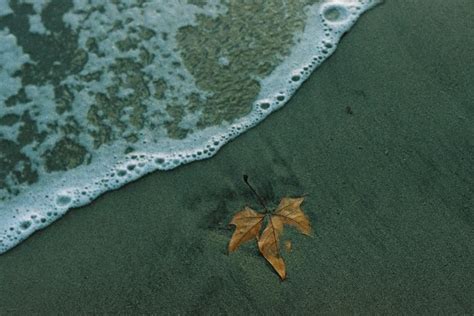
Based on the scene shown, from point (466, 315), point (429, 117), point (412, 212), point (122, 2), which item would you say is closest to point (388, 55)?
point (429, 117)

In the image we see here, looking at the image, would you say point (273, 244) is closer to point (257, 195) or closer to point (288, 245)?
point (288, 245)

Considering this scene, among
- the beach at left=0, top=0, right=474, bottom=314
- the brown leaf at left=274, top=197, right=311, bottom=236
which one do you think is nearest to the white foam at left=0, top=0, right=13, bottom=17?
the beach at left=0, top=0, right=474, bottom=314

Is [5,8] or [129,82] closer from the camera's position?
[129,82]

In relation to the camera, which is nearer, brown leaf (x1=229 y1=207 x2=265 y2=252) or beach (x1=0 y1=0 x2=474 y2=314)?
beach (x1=0 y1=0 x2=474 y2=314)

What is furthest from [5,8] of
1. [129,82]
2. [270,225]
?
[270,225]

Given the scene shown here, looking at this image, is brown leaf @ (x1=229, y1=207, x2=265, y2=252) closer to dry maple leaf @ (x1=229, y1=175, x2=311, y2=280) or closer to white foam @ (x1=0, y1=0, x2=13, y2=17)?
dry maple leaf @ (x1=229, y1=175, x2=311, y2=280)

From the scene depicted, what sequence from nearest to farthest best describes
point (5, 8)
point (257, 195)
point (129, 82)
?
point (257, 195) → point (129, 82) → point (5, 8)

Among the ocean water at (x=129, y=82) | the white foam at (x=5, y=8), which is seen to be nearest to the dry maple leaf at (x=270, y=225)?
the ocean water at (x=129, y=82)

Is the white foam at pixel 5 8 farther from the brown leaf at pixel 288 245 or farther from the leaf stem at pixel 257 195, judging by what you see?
the brown leaf at pixel 288 245
